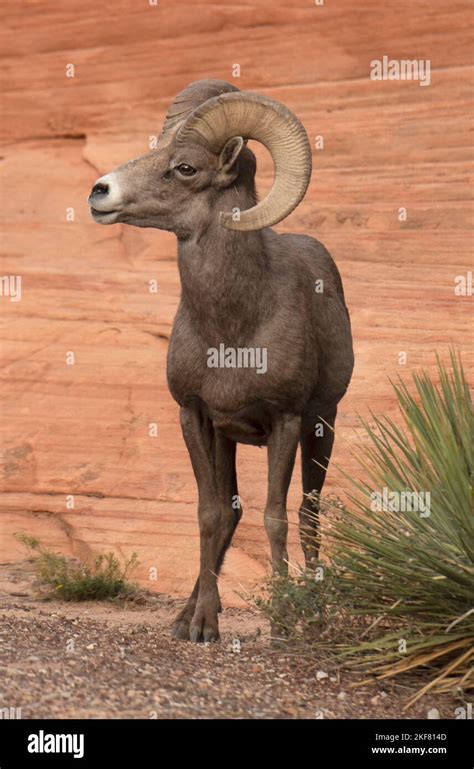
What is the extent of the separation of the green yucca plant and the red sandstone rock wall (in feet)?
14.2

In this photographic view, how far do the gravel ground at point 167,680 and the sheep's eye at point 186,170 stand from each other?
103 inches

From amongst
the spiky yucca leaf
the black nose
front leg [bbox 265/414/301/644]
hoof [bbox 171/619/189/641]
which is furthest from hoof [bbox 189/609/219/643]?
the black nose

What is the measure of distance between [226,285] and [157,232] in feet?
32.9

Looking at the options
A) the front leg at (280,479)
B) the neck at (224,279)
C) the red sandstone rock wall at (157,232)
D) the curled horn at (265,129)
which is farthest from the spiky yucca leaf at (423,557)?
the red sandstone rock wall at (157,232)

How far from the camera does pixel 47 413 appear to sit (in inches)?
535

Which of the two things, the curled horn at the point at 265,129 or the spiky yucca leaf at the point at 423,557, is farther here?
the curled horn at the point at 265,129

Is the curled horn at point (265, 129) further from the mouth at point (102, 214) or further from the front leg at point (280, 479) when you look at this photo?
the front leg at point (280, 479)

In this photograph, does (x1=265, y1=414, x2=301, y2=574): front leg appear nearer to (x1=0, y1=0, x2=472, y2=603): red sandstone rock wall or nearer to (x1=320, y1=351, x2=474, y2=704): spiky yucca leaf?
(x1=320, y1=351, x2=474, y2=704): spiky yucca leaf

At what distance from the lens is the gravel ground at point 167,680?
585cm

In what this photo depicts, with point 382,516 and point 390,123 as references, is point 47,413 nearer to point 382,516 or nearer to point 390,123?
point 390,123

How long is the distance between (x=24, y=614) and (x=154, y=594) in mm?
2501

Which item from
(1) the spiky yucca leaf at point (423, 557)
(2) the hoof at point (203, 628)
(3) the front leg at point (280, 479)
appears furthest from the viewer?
(2) the hoof at point (203, 628)

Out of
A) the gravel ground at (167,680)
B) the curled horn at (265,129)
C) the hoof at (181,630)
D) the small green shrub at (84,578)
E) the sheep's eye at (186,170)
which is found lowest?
the gravel ground at (167,680)

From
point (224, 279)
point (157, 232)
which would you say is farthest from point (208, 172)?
point (157, 232)
